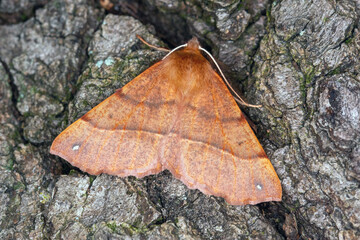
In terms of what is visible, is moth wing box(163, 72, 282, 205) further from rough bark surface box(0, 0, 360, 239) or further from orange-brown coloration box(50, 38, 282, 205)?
rough bark surface box(0, 0, 360, 239)

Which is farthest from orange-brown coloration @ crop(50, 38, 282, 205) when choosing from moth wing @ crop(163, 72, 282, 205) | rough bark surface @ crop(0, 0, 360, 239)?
rough bark surface @ crop(0, 0, 360, 239)

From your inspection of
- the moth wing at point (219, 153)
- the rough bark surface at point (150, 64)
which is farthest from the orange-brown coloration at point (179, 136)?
the rough bark surface at point (150, 64)

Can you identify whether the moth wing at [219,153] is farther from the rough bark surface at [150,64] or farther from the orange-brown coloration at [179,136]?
the rough bark surface at [150,64]

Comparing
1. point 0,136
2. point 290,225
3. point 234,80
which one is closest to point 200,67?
point 234,80

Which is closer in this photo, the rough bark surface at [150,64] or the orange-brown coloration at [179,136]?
the rough bark surface at [150,64]

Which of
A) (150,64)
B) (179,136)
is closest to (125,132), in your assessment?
(179,136)

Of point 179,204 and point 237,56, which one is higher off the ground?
point 237,56

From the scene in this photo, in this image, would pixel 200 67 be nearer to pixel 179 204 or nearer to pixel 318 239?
pixel 179 204
